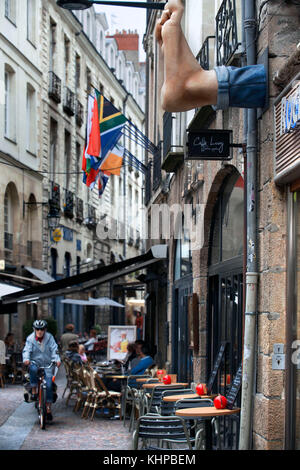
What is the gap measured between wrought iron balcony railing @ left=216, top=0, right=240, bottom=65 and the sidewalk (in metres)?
4.77

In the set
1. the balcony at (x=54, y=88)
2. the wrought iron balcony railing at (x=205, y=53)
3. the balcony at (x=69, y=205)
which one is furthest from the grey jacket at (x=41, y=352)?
the balcony at (x=69, y=205)

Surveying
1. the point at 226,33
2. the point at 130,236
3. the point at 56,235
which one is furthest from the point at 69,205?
the point at 226,33

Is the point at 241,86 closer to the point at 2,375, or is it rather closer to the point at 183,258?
the point at 183,258

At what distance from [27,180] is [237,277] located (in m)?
18.5

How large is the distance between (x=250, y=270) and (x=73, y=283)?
29.6 ft

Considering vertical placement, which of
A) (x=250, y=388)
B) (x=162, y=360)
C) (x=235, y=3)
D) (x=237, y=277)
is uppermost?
(x=235, y=3)

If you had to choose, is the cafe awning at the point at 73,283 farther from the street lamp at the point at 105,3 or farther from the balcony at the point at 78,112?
the balcony at the point at 78,112

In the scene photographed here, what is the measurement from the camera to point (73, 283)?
1598 centimetres

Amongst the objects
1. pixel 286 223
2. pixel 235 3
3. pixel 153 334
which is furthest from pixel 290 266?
pixel 153 334

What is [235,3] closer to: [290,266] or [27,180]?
[290,266]

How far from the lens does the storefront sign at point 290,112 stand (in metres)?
6.15

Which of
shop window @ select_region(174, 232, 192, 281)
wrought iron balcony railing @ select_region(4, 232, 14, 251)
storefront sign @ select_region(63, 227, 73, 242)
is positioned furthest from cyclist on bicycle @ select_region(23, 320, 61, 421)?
storefront sign @ select_region(63, 227, 73, 242)

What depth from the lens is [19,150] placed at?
1022 inches

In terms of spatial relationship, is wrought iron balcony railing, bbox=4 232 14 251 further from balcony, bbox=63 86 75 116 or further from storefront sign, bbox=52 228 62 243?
balcony, bbox=63 86 75 116
